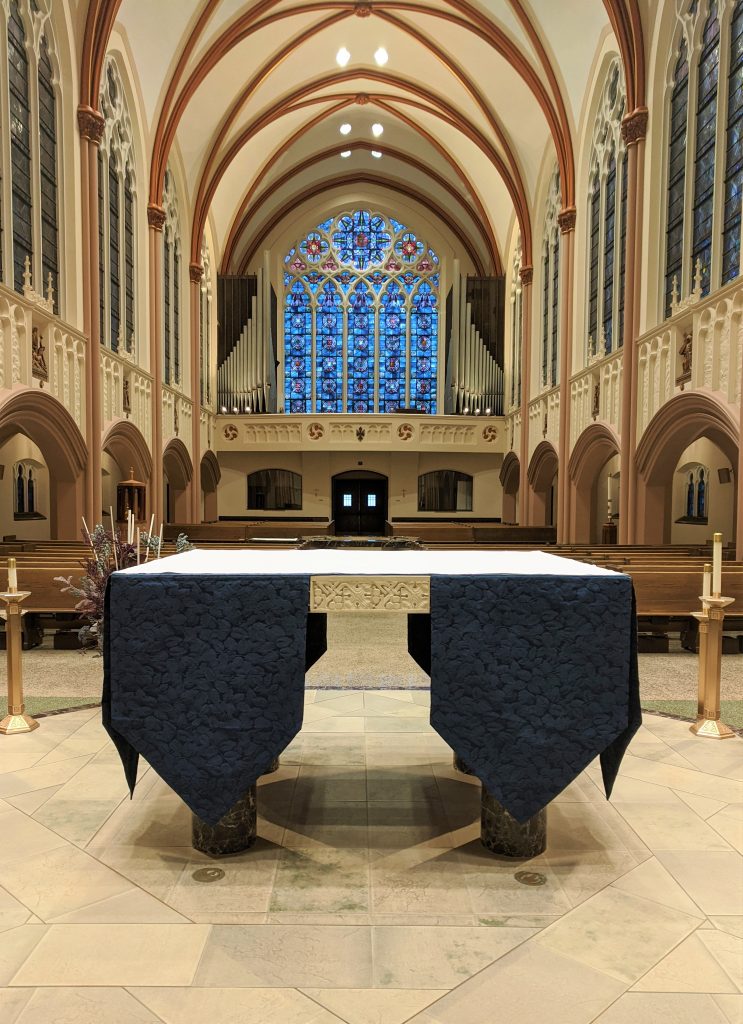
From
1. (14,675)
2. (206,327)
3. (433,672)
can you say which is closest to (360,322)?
(206,327)

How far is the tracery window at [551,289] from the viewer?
1454 centimetres

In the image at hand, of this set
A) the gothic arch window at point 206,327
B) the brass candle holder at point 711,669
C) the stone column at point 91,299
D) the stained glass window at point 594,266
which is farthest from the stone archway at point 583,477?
the gothic arch window at point 206,327

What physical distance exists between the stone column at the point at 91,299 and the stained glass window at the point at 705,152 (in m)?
8.39

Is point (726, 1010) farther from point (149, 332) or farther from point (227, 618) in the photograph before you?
point (149, 332)

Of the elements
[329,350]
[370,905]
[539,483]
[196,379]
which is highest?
[329,350]

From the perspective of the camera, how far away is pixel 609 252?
11.7 metres

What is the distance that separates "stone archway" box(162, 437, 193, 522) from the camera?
15.8 meters

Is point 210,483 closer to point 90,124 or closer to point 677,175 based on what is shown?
point 90,124

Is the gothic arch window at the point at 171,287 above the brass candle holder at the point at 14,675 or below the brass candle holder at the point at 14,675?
above

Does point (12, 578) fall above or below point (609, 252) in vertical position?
below

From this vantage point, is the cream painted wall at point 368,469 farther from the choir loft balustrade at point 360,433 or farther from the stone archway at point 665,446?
the stone archway at point 665,446

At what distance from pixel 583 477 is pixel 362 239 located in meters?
11.6

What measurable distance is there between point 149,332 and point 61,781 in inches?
446

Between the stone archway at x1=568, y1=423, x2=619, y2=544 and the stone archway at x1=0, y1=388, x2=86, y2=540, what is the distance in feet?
27.9
